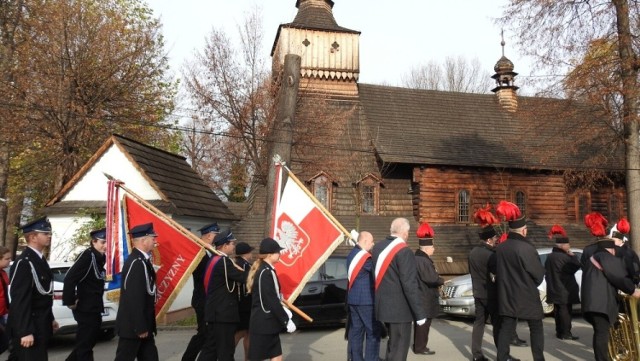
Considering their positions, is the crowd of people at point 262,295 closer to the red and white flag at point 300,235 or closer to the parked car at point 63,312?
the red and white flag at point 300,235

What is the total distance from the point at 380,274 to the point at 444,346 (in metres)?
3.68

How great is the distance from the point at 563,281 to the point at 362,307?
185 inches

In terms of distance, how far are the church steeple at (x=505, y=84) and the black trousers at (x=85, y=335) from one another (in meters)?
25.5

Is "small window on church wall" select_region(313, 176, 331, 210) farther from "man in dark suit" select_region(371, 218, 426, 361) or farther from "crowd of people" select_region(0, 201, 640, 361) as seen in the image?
"man in dark suit" select_region(371, 218, 426, 361)

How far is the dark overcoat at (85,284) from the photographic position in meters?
6.90

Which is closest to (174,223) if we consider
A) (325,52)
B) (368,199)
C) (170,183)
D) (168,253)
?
(168,253)

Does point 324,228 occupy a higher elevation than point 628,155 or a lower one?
lower

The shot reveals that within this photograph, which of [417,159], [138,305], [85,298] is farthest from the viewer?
[417,159]

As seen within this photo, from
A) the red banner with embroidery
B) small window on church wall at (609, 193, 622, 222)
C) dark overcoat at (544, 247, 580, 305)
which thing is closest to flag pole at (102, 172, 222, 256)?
the red banner with embroidery

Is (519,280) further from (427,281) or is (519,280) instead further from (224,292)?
(224,292)

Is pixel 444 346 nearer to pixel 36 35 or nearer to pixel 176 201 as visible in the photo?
pixel 176 201

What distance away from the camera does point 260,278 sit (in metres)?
5.99

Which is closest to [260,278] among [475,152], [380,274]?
[380,274]

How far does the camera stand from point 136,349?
5.89 m
